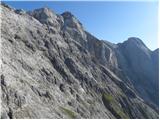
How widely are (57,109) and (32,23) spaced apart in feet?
264

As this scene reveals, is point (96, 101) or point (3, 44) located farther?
point (96, 101)

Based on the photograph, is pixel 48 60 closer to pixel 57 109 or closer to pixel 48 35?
pixel 48 35

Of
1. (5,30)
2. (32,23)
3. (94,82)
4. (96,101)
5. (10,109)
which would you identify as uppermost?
(32,23)

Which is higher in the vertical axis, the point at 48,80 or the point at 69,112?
the point at 48,80

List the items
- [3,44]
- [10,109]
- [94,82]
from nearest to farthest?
[10,109] < [3,44] < [94,82]

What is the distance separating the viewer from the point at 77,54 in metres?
192

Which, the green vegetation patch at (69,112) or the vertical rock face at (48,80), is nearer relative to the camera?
the vertical rock face at (48,80)

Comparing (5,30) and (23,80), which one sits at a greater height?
(5,30)

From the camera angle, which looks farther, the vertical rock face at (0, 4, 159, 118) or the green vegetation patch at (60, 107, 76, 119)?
the green vegetation patch at (60, 107, 76, 119)

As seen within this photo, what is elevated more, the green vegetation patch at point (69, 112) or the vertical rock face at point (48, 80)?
the vertical rock face at point (48, 80)

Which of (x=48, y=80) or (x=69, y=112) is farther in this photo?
(x=48, y=80)

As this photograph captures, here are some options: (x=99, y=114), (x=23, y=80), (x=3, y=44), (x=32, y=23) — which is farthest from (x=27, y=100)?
(x=32, y=23)

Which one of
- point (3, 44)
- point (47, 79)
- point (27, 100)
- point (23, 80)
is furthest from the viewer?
point (47, 79)

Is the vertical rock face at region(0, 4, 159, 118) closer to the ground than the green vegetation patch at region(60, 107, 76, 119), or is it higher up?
higher up
